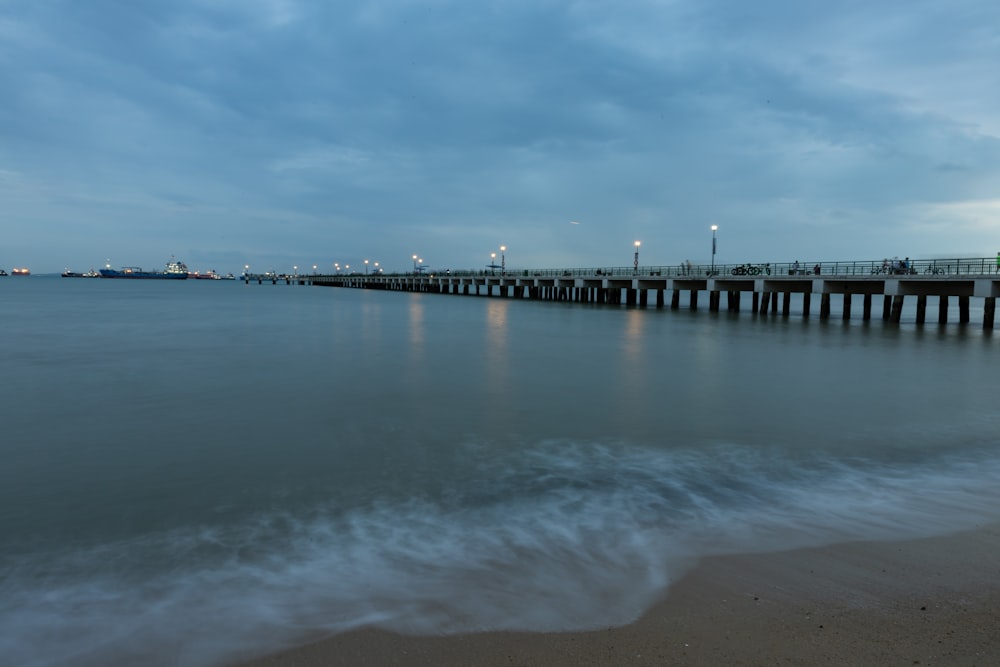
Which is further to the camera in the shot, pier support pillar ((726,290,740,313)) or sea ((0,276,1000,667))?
pier support pillar ((726,290,740,313))

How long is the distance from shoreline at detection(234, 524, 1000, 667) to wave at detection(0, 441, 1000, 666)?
243mm

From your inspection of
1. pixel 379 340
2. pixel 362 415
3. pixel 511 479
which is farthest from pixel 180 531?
pixel 379 340

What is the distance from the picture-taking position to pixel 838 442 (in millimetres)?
11281

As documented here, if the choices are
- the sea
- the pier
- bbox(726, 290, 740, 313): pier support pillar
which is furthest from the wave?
bbox(726, 290, 740, 313): pier support pillar

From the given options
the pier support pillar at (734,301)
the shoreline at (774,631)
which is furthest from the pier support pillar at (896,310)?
the shoreline at (774,631)

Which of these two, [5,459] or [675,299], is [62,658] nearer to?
[5,459]

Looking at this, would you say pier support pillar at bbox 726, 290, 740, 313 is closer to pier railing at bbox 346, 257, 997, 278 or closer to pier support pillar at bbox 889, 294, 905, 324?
pier railing at bbox 346, 257, 997, 278

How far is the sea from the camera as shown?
16.1ft

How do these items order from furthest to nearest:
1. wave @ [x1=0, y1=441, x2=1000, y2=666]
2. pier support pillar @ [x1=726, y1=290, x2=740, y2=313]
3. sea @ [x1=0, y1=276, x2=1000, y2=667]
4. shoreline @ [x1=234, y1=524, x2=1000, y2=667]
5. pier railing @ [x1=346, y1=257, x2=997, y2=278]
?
pier support pillar @ [x1=726, y1=290, x2=740, y2=313]
pier railing @ [x1=346, y1=257, x2=997, y2=278]
sea @ [x1=0, y1=276, x2=1000, y2=667]
wave @ [x1=0, y1=441, x2=1000, y2=666]
shoreline @ [x1=234, y1=524, x2=1000, y2=667]

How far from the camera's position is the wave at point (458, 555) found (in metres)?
4.61

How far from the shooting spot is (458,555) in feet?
19.6

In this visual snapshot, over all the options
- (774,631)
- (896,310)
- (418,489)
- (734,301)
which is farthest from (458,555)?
(734,301)

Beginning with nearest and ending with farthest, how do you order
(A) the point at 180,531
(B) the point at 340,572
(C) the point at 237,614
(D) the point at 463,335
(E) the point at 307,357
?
1. (C) the point at 237,614
2. (B) the point at 340,572
3. (A) the point at 180,531
4. (E) the point at 307,357
5. (D) the point at 463,335

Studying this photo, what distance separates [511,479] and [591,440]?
300 cm
